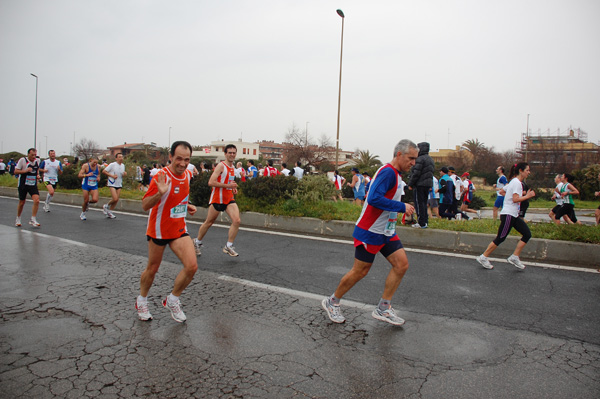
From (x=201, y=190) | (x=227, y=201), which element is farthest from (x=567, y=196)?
(x=201, y=190)

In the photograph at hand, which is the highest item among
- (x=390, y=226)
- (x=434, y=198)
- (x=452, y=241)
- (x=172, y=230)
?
(x=434, y=198)

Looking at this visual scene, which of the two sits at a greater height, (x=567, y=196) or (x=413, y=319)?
(x=567, y=196)

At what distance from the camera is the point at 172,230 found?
446 cm

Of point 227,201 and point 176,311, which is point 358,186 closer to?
point 227,201

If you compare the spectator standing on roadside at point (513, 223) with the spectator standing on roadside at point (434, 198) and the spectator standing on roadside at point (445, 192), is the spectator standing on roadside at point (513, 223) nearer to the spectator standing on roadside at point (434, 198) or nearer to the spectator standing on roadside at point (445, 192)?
the spectator standing on roadside at point (434, 198)

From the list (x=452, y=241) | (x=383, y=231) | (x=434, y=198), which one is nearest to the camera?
(x=383, y=231)

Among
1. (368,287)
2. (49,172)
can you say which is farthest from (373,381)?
(49,172)

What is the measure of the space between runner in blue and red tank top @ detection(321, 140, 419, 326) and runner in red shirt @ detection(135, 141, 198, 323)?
1.61 meters

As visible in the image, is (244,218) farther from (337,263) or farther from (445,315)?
(445,315)

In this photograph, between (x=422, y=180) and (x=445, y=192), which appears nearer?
(x=422, y=180)

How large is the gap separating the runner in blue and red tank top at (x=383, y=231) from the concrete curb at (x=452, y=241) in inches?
168

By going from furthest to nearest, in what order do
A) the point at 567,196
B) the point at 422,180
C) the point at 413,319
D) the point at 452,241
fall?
the point at 567,196 → the point at 422,180 → the point at 452,241 → the point at 413,319

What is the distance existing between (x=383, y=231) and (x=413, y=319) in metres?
1.07

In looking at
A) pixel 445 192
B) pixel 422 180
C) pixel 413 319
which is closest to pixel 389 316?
pixel 413 319
